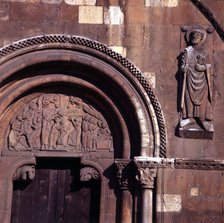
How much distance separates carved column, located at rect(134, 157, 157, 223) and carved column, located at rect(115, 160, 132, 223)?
1.00ft

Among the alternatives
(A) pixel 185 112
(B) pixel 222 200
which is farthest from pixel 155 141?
(B) pixel 222 200

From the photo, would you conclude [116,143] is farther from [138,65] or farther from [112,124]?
[138,65]

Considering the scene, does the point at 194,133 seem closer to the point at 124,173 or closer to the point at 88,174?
the point at 124,173

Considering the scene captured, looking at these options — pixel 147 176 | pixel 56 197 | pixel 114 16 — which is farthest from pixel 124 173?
pixel 114 16

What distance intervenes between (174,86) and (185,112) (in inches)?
20.0

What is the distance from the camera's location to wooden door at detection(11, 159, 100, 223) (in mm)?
11891

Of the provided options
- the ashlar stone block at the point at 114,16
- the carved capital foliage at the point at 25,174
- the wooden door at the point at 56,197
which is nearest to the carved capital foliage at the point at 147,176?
the wooden door at the point at 56,197

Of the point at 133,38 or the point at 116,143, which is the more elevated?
the point at 133,38

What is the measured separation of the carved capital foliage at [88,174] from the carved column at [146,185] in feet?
2.95

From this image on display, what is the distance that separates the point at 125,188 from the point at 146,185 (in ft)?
1.53

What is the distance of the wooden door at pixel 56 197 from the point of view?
39.0ft

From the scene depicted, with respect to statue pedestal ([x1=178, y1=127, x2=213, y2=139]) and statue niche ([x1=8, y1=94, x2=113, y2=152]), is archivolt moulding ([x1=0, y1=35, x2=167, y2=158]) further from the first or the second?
statue niche ([x1=8, y1=94, x2=113, y2=152])

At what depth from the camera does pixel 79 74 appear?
39.5 feet

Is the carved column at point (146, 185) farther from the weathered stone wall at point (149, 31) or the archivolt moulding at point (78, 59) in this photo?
the archivolt moulding at point (78, 59)
